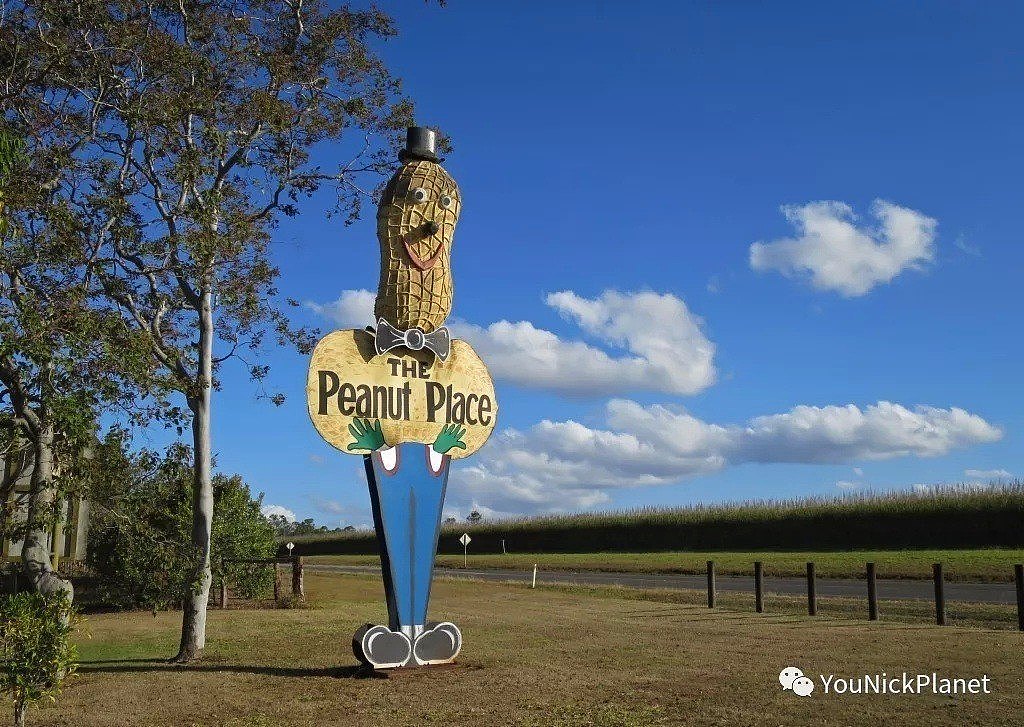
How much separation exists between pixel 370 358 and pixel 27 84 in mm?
7987

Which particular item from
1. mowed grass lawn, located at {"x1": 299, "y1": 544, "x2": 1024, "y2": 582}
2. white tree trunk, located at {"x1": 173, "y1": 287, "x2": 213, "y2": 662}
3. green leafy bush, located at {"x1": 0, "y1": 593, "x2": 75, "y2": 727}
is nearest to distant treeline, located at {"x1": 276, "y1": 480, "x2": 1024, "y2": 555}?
mowed grass lawn, located at {"x1": 299, "y1": 544, "x2": 1024, "y2": 582}

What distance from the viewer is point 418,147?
1347cm

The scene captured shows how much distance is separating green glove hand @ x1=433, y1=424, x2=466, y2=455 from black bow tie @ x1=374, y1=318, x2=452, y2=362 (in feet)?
3.17

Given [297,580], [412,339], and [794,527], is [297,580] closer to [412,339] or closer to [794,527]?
[412,339]

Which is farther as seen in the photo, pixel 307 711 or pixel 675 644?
pixel 675 644

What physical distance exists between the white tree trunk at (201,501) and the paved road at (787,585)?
48.8 feet

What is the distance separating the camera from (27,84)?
50.7 ft

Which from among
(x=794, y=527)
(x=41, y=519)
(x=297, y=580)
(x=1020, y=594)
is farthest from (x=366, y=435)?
(x=794, y=527)

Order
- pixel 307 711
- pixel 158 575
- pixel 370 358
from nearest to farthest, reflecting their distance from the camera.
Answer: pixel 307 711
pixel 370 358
pixel 158 575

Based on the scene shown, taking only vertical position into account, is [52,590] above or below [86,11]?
below

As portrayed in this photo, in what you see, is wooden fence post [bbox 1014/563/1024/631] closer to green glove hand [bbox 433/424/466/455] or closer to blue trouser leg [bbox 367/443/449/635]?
green glove hand [bbox 433/424/466/455]

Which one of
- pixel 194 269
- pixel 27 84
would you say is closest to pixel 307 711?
pixel 194 269

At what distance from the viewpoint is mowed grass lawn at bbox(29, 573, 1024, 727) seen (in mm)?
9742

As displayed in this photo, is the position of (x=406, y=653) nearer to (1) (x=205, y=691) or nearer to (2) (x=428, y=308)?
(1) (x=205, y=691)
